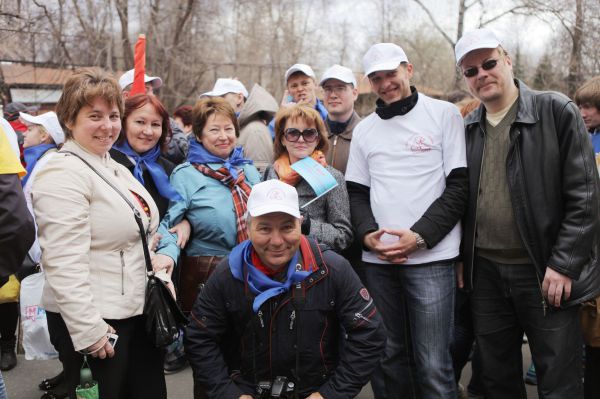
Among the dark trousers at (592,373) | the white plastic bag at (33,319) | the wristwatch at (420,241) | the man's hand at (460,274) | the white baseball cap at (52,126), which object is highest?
the white baseball cap at (52,126)

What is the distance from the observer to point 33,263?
12.5ft

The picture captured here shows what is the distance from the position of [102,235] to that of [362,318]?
1.30 m

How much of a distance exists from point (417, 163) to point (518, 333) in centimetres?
114

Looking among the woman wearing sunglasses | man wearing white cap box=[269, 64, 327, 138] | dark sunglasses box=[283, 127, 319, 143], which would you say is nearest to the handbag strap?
the woman wearing sunglasses

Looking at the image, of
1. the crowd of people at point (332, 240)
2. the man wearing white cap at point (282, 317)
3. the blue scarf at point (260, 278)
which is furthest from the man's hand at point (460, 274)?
the blue scarf at point (260, 278)

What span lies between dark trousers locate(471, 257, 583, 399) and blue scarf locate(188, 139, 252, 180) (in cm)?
168

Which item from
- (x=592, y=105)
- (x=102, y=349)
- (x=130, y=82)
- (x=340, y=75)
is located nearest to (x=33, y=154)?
(x=130, y=82)

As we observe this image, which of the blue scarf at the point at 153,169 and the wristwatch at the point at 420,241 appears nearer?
the wristwatch at the point at 420,241

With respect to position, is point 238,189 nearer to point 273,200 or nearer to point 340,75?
point 273,200

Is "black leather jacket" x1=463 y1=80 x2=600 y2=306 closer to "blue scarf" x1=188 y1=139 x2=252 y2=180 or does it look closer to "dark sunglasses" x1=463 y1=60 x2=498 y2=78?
→ "dark sunglasses" x1=463 y1=60 x2=498 y2=78

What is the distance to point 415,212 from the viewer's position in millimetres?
3047

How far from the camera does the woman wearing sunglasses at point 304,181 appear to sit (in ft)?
10.6

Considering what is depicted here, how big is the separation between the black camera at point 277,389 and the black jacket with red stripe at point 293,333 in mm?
52

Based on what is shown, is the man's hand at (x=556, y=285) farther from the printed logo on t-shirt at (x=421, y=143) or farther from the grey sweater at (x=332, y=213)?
the grey sweater at (x=332, y=213)
